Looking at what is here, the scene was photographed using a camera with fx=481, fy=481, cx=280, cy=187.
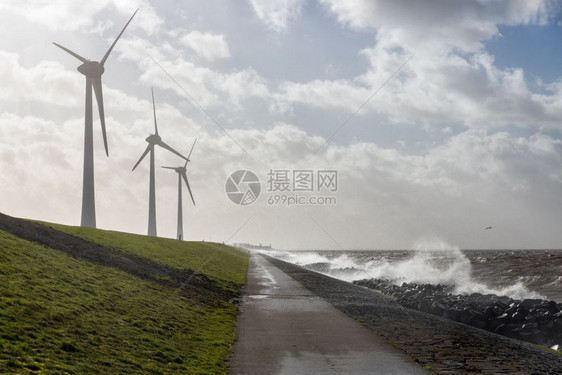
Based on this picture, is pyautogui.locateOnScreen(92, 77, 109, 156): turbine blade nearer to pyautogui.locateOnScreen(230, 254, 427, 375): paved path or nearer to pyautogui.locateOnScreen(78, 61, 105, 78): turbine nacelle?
pyautogui.locateOnScreen(78, 61, 105, 78): turbine nacelle

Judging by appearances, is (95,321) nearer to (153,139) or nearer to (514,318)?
(514,318)

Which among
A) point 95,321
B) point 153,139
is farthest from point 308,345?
point 153,139

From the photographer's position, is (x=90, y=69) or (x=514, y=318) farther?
(x=90, y=69)

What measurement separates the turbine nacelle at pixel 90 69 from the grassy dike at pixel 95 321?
1827 inches

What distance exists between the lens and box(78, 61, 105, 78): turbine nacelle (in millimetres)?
64562

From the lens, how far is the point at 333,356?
14.1m

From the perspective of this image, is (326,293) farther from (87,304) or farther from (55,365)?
(55,365)

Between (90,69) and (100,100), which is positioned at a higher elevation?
(90,69)

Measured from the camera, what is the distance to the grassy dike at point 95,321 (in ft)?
37.1

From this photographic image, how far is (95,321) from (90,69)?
5715 centimetres

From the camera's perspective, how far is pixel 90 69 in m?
64.6

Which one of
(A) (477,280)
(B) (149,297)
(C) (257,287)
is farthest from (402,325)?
(A) (477,280)

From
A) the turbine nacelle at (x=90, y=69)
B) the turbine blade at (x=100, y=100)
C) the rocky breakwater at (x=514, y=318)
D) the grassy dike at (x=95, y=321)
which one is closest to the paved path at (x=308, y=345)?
the grassy dike at (x=95, y=321)

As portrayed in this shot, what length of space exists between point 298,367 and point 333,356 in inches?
68.5
